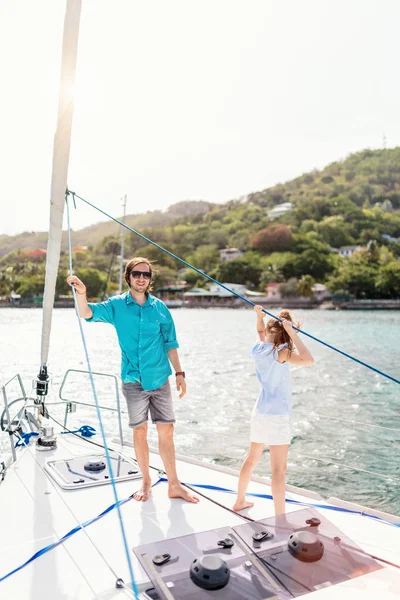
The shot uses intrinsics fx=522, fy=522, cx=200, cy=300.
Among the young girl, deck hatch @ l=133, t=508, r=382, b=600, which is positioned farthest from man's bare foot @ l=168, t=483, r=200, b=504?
deck hatch @ l=133, t=508, r=382, b=600

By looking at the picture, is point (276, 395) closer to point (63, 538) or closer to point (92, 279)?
point (63, 538)

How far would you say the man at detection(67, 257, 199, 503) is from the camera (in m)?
3.13

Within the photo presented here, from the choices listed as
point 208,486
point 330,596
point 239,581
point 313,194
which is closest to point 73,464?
point 208,486

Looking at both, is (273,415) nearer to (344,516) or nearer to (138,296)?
(344,516)

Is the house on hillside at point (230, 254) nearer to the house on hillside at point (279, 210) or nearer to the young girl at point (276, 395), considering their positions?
the house on hillside at point (279, 210)

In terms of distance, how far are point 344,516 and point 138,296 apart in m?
1.75

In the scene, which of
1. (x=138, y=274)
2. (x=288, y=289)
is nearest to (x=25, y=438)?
(x=138, y=274)

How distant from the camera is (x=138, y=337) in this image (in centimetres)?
313

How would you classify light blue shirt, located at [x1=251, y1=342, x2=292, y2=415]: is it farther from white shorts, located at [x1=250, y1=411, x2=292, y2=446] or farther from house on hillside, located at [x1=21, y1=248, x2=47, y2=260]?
house on hillside, located at [x1=21, y1=248, x2=47, y2=260]

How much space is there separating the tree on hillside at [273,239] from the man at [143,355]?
112m

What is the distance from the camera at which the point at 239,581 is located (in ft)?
6.81

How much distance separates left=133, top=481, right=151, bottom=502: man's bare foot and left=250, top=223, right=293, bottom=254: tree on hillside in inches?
4431

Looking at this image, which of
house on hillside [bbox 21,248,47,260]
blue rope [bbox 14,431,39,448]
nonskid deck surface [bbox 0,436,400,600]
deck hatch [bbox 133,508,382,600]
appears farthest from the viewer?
house on hillside [bbox 21,248,47,260]

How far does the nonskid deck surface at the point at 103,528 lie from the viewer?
220 centimetres
